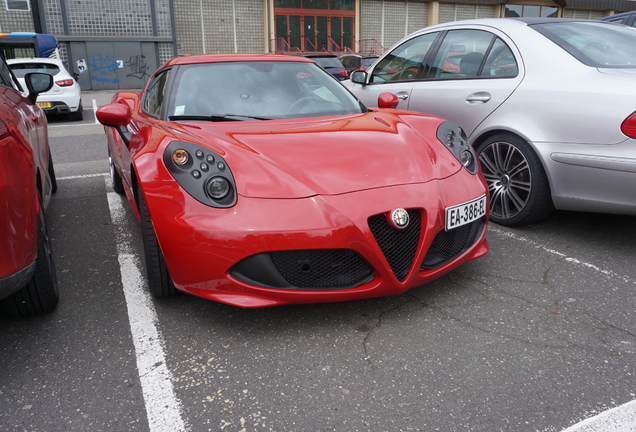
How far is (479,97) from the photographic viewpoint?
3994 mm

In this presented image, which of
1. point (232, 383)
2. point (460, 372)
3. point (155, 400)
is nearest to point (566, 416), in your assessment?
point (460, 372)

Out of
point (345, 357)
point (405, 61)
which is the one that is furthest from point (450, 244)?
point (405, 61)

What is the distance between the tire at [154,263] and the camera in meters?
2.62

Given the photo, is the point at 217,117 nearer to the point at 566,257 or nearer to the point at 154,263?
the point at 154,263

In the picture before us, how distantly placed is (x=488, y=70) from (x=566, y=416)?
2.91 metres

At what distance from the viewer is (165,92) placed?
3.37m

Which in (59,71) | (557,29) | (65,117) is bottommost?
(65,117)

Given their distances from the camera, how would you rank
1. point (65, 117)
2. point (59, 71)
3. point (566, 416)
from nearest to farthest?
point (566, 416)
point (59, 71)
point (65, 117)

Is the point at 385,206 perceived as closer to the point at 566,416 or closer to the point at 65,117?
the point at 566,416

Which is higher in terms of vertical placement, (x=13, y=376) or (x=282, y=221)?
(x=282, y=221)

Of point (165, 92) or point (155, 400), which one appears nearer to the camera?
point (155, 400)

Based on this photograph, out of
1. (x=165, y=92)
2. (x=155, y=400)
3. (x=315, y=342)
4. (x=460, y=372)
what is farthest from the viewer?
(x=165, y=92)

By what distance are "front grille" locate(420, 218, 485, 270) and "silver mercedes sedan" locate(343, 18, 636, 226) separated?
36.4 inches

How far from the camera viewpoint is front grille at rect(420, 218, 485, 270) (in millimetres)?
2557
